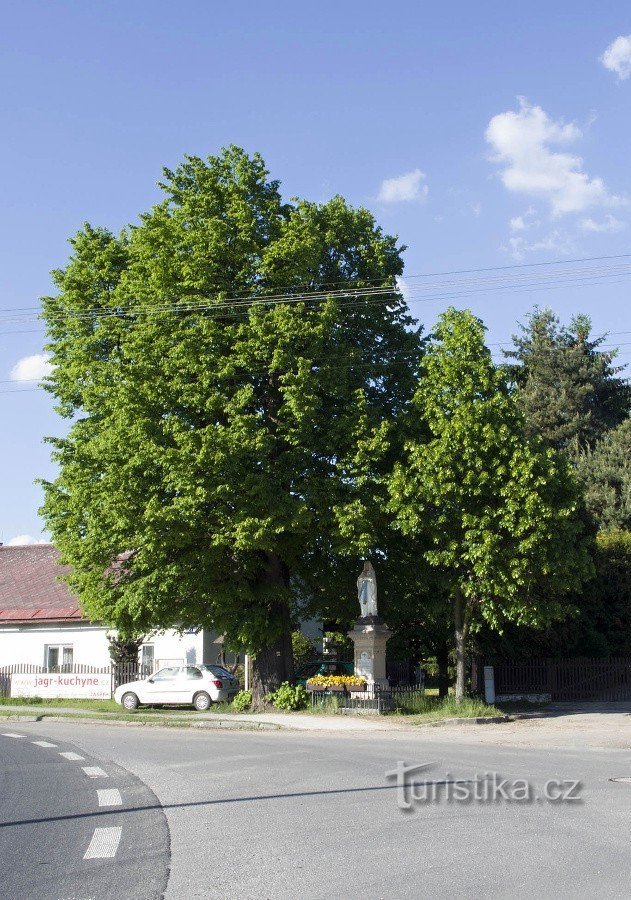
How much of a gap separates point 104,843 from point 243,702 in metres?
18.6

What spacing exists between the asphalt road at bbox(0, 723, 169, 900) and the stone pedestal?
42.1ft

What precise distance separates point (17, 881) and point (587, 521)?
1150 inches

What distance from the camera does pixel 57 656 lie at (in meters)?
36.8

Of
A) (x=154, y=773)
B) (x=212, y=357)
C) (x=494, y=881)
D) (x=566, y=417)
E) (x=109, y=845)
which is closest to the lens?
(x=494, y=881)

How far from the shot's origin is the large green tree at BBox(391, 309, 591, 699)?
77.9ft

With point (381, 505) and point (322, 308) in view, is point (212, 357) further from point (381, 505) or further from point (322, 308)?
point (381, 505)

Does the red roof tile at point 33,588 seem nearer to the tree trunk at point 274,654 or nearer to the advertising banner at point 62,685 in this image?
the advertising banner at point 62,685

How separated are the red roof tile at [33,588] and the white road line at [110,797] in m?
24.8

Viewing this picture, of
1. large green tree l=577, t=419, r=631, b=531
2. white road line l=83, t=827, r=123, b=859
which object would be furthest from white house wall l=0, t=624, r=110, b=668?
white road line l=83, t=827, r=123, b=859

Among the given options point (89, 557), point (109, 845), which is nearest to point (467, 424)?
point (89, 557)

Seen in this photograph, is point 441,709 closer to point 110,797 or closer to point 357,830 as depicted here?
point 110,797

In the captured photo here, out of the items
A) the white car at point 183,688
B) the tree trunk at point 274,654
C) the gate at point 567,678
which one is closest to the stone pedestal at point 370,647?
the tree trunk at point 274,654

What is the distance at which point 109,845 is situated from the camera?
7535mm

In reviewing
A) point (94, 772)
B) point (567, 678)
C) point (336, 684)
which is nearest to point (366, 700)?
point (336, 684)
